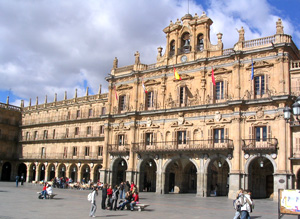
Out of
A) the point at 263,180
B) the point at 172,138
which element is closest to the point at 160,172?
the point at 172,138

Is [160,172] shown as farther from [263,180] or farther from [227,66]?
[227,66]

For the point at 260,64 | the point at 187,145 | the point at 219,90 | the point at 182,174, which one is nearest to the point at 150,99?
the point at 187,145

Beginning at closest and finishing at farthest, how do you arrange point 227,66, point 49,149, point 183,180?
1. point 227,66
2. point 183,180
3. point 49,149

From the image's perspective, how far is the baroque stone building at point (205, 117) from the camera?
34438 mm

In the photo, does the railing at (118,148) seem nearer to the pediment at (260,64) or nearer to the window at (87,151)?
the window at (87,151)

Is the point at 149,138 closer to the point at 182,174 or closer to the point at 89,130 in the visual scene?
the point at 182,174

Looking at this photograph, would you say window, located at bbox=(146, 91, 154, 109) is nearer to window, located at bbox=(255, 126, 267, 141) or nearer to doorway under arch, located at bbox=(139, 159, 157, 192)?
doorway under arch, located at bbox=(139, 159, 157, 192)

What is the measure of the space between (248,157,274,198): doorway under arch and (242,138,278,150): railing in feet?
12.1

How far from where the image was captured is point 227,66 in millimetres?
38500

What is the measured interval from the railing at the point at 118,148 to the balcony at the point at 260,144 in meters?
15.3

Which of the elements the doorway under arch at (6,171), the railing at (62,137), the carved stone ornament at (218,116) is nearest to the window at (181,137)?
the carved stone ornament at (218,116)

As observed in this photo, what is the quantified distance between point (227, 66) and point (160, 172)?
14.1 m

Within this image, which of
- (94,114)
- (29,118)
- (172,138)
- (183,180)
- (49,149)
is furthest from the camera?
(29,118)

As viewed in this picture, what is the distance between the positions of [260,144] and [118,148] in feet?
61.0
